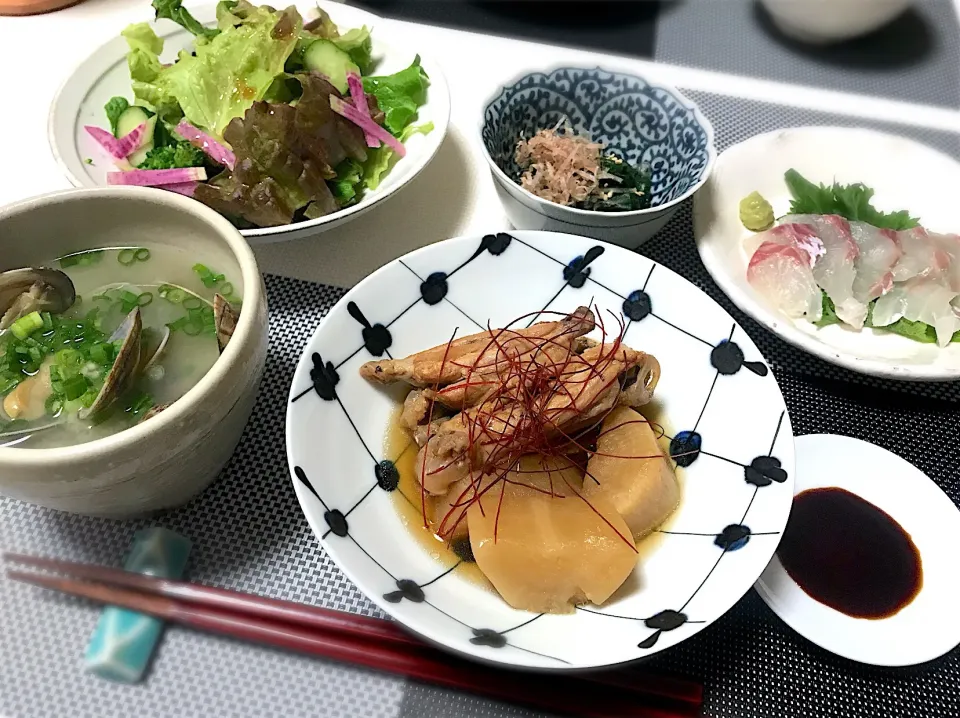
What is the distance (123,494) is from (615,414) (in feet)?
2.69

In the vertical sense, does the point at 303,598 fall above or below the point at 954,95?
below

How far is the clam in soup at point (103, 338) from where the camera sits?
0.99 meters

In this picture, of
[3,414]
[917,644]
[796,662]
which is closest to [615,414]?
[796,662]

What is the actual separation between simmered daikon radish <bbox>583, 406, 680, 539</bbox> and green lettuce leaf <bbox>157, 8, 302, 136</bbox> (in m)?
1.16

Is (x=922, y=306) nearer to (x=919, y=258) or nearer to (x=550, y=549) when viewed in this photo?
(x=919, y=258)

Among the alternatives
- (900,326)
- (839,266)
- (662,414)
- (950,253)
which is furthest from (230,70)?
(950,253)

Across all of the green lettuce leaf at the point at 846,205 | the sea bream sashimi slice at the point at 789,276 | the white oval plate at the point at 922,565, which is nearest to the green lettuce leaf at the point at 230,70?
the sea bream sashimi slice at the point at 789,276

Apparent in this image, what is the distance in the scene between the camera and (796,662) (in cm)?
107

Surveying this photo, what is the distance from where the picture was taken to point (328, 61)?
1677mm

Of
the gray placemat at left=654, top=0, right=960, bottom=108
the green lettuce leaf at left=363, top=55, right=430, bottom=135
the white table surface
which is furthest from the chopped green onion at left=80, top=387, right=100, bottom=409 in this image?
the gray placemat at left=654, top=0, right=960, bottom=108

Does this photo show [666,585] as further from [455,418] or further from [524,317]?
[524,317]

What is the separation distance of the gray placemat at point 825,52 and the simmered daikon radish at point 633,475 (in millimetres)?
1547

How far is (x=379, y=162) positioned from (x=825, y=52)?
1.72m

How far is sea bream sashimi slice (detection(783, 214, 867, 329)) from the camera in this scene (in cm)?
150
